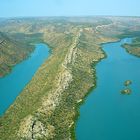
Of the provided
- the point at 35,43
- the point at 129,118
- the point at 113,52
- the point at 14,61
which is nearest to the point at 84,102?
the point at 129,118

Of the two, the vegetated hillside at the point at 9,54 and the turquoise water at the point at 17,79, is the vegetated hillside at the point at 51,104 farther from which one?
the vegetated hillside at the point at 9,54

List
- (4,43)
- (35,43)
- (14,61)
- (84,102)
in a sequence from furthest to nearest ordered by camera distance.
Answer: (35,43) < (4,43) < (14,61) < (84,102)

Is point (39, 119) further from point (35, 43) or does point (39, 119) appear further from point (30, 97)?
point (35, 43)

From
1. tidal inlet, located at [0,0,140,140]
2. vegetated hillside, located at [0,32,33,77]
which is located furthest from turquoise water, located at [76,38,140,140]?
vegetated hillside, located at [0,32,33,77]

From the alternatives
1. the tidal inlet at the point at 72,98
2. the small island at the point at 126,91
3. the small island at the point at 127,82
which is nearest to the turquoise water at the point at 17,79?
the tidal inlet at the point at 72,98

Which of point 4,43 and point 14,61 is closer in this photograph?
point 14,61

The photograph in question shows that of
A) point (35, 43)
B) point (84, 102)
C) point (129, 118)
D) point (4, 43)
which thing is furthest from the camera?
point (35, 43)
